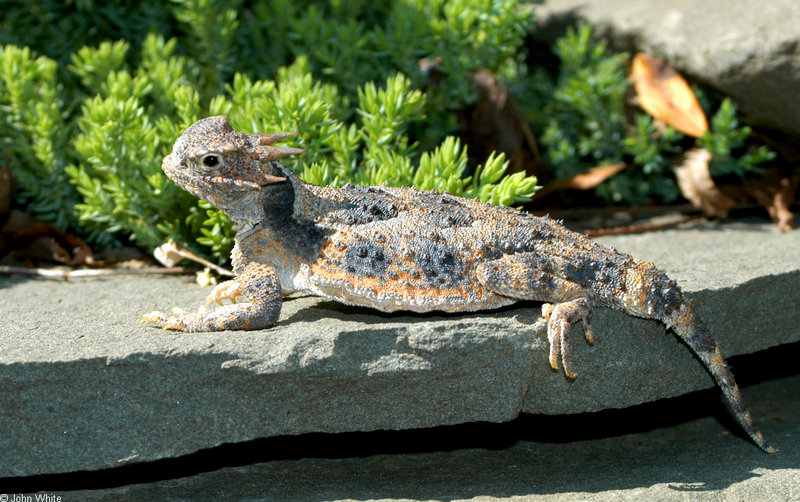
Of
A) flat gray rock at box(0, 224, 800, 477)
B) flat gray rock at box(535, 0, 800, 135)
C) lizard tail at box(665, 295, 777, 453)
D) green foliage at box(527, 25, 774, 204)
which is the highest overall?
flat gray rock at box(535, 0, 800, 135)

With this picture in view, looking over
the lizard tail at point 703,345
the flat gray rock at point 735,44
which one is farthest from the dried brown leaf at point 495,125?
the lizard tail at point 703,345

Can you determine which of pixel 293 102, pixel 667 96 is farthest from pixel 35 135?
pixel 667 96

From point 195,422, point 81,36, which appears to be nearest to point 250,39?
point 81,36

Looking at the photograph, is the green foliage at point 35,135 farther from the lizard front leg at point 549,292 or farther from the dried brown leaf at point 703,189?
the dried brown leaf at point 703,189

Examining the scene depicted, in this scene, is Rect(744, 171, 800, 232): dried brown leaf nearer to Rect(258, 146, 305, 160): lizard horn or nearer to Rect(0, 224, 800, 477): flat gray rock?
Rect(0, 224, 800, 477): flat gray rock

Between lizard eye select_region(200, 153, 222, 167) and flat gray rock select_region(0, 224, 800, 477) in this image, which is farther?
lizard eye select_region(200, 153, 222, 167)

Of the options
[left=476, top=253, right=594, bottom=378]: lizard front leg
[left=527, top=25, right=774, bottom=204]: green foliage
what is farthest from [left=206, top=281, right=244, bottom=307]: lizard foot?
[left=527, top=25, right=774, bottom=204]: green foliage
